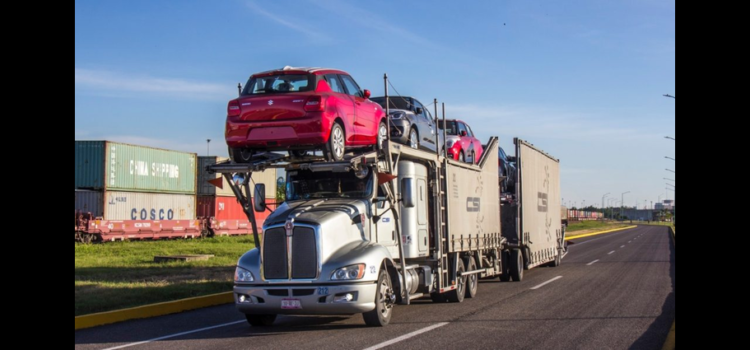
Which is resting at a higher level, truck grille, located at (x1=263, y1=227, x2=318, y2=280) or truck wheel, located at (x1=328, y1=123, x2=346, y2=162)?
truck wheel, located at (x1=328, y1=123, x2=346, y2=162)

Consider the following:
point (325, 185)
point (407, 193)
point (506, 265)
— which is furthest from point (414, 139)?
point (506, 265)

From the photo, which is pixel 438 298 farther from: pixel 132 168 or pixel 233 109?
pixel 132 168

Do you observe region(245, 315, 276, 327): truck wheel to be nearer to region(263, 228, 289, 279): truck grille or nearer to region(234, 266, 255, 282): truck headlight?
region(234, 266, 255, 282): truck headlight

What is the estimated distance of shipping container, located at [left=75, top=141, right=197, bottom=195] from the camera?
1516 inches

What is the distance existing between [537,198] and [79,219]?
22.0m

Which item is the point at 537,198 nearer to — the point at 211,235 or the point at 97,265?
the point at 97,265

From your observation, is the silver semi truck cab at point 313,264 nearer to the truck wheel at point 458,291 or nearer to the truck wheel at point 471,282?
the truck wheel at point 458,291

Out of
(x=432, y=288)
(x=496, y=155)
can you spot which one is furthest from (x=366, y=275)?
(x=496, y=155)

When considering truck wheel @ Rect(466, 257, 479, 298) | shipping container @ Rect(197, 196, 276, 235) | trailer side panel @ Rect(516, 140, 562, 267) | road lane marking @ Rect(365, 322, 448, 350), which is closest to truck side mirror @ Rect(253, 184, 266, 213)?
road lane marking @ Rect(365, 322, 448, 350)

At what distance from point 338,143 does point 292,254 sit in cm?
188

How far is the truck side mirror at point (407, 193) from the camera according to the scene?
1157 cm
